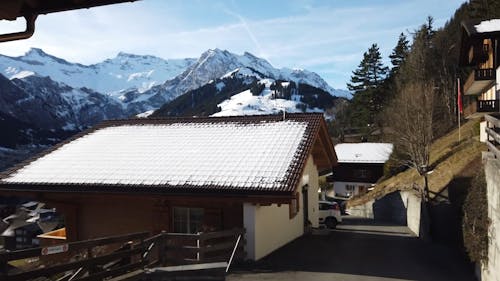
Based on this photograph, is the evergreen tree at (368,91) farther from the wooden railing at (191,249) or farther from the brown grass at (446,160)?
the wooden railing at (191,249)

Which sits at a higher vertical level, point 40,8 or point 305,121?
point 40,8

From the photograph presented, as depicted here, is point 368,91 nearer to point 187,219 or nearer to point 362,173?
point 362,173

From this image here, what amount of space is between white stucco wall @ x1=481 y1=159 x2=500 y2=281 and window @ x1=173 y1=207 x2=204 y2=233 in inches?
344

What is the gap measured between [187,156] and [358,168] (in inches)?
1683

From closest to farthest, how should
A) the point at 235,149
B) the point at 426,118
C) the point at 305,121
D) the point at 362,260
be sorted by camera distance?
the point at 362,260 < the point at 235,149 < the point at 305,121 < the point at 426,118

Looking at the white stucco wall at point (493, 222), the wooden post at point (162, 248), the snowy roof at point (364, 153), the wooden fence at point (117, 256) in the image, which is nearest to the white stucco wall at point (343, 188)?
the snowy roof at point (364, 153)

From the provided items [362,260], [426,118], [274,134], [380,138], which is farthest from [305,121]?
[380,138]

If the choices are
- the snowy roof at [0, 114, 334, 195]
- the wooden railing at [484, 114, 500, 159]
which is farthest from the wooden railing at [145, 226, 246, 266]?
the wooden railing at [484, 114, 500, 159]

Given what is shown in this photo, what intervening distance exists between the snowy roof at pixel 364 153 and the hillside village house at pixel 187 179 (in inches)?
1442

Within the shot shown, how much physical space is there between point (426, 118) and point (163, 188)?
27.8 m

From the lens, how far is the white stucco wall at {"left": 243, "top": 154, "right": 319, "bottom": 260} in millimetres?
13961

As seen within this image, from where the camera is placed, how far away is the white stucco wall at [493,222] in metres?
9.15

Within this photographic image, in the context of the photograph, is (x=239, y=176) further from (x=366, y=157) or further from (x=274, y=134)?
(x=366, y=157)

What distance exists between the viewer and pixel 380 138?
6419 cm
